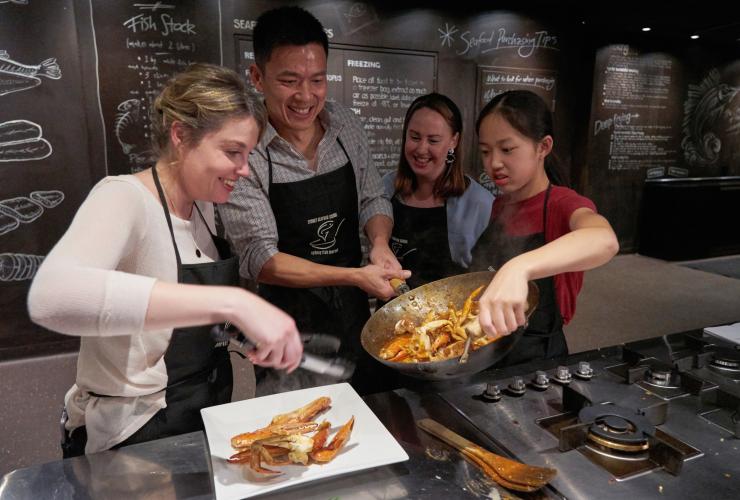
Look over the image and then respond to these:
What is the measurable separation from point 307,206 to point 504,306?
3.29 feet

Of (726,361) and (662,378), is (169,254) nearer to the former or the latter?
(662,378)

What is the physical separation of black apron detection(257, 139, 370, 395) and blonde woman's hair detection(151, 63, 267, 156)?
1.92 ft

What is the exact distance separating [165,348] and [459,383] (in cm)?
78

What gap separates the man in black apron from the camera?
174 centimetres

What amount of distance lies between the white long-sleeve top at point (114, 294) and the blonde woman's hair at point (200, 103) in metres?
0.17

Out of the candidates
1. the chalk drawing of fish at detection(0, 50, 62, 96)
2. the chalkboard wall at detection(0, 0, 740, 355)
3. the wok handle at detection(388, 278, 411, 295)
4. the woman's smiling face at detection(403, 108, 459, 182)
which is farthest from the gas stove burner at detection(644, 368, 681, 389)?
the chalk drawing of fish at detection(0, 50, 62, 96)

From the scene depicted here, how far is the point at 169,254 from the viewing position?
1.29 metres

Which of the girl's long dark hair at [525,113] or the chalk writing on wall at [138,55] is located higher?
the chalk writing on wall at [138,55]

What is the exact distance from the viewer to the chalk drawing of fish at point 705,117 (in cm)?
657

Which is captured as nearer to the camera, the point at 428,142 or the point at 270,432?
the point at 270,432

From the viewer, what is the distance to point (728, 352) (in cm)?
154

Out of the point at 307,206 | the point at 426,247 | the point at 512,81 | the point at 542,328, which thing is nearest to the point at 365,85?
the point at 512,81

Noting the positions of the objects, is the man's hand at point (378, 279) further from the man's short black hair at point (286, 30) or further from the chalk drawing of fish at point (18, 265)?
the chalk drawing of fish at point (18, 265)

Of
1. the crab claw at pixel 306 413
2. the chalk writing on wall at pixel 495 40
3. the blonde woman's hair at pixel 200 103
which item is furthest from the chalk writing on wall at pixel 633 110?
the crab claw at pixel 306 413
